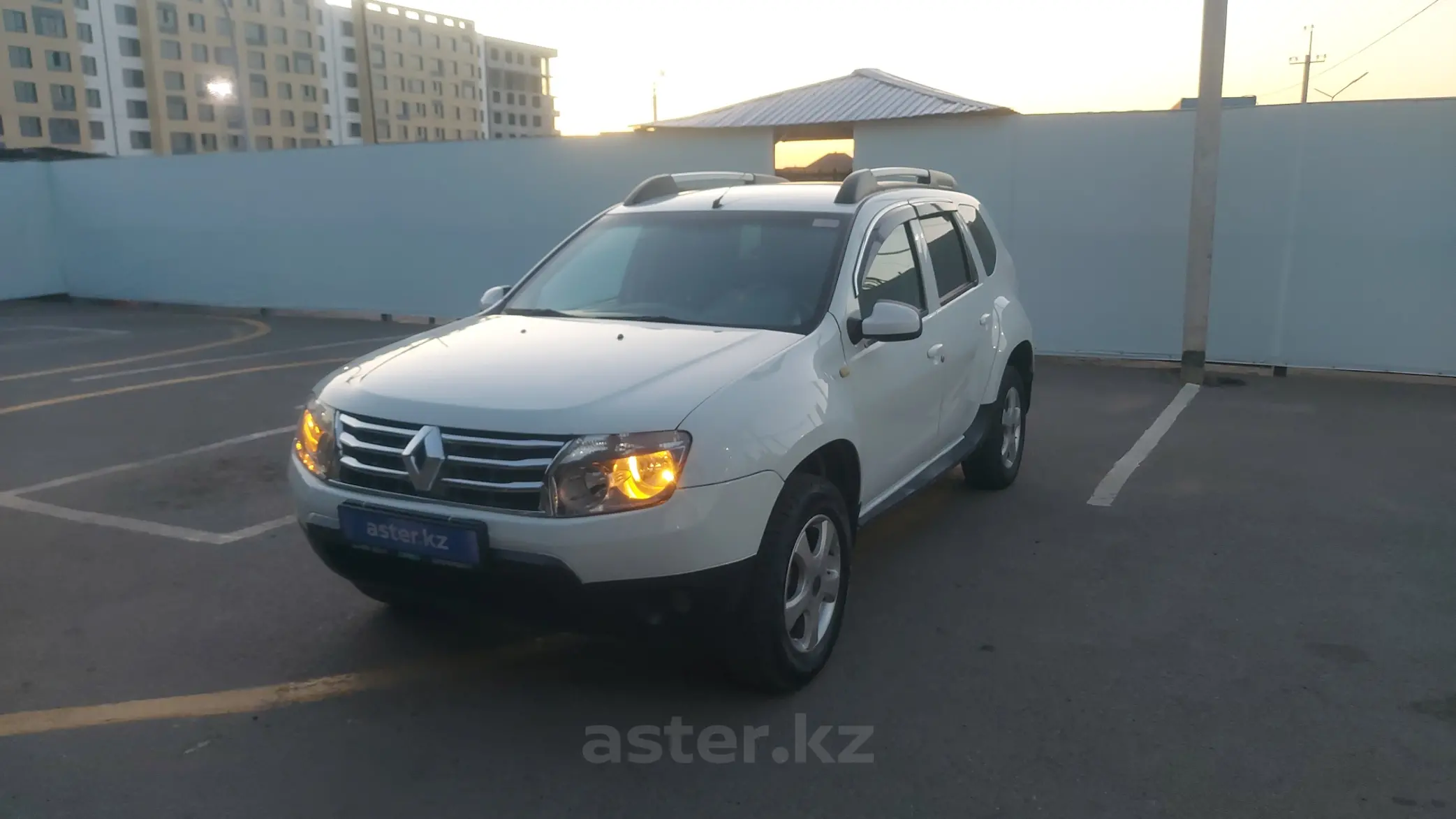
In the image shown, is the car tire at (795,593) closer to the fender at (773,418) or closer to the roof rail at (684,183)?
the fender at (773,418)

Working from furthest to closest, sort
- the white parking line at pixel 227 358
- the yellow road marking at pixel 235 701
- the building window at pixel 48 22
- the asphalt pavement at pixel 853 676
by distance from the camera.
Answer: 1. the building window at pixel 48 22
2. the white parking line at pixel 227 358
3. the yellow road marking at pixel 235 701
4. the asphalt pavement at pixel 853 676

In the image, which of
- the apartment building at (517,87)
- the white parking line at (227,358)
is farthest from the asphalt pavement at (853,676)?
the apartment building at (517,87)

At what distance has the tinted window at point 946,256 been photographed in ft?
17.6

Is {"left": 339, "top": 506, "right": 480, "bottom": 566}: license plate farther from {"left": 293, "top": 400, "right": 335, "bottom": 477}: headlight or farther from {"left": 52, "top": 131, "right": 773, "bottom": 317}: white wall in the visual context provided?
{"left": 52, "top": 131, "right": 773, "bottom": 317}: white wall

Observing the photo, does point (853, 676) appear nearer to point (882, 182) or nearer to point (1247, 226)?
point (882, 182)

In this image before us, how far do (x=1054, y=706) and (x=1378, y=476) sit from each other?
14.1 ft

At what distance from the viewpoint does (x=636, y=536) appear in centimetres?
324

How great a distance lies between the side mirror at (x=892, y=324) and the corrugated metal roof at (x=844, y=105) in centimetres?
829

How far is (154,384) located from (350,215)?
6.54 metres

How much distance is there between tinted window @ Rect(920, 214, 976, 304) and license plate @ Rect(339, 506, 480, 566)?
285 centimetres

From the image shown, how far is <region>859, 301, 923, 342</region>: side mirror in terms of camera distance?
4133 mm

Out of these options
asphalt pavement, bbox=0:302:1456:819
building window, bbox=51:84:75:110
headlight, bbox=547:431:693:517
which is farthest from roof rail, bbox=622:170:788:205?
building window, bbox=51:84:75:110

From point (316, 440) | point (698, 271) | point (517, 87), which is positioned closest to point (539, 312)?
point (698, 271)

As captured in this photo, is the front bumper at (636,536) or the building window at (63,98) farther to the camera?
the building window at (63,98)
